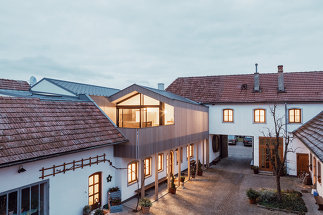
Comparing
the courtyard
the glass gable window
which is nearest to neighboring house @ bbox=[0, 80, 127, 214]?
the glass gable window

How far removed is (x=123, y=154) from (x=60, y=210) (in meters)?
3.97

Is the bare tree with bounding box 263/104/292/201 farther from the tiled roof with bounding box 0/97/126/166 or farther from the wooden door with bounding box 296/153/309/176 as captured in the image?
the tiled roof with bounding box 0/97/126/166

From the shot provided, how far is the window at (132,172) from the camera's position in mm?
13695

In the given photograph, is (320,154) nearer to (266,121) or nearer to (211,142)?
(266,121)

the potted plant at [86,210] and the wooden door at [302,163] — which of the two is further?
the wooden door at [302,163]

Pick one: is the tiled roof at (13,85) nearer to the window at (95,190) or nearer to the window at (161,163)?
the window at (95,190)

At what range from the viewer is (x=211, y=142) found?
23875mm

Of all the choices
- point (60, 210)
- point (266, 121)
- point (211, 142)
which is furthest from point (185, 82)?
point (60, 210)

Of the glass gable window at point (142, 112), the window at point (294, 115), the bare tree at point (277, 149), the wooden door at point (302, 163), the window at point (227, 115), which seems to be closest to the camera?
the bare tree at point (277, 149)

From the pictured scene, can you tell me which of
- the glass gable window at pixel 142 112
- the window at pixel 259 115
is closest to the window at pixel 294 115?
the window at pixel 259 115

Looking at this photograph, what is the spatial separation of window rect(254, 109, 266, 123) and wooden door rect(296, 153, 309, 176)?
391 centimetres

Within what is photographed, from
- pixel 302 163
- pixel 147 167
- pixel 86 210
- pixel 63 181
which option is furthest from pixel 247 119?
pixel 63 181

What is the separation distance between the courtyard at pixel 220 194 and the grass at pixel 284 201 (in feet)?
1.41

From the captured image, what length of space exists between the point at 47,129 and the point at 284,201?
12602 millimetres
